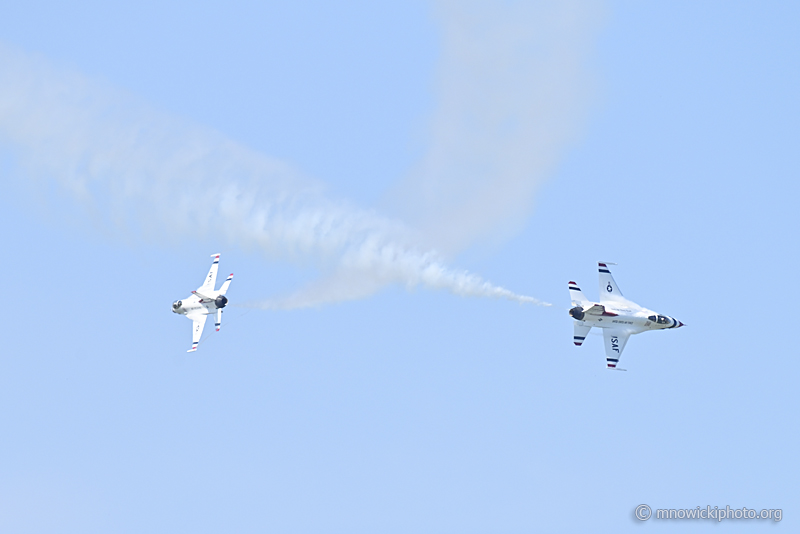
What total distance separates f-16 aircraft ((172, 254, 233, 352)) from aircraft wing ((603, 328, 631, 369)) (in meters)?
A: 17.4

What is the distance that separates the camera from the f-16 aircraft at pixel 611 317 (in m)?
49.1

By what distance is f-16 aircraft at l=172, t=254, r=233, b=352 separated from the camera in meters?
51.5

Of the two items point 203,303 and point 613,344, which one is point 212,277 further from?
point 613,344

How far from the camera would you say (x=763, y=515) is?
129 feet

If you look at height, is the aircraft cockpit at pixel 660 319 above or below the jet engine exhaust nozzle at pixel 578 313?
above

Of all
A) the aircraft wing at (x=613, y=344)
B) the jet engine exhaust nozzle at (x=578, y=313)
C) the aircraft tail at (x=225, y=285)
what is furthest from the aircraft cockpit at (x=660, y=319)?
the aircraft tail at (x=225, y=285)

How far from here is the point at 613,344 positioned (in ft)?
164

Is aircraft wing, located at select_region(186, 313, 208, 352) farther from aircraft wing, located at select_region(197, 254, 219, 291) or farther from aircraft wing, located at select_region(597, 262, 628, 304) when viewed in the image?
aircraft wing, located at select_region(597, 262, 628, 304)

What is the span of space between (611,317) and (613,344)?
4.28 ft

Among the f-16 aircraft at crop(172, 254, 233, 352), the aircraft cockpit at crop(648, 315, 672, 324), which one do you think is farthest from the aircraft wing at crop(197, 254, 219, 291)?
the aircraft cockpit at crop(648, 315, 672, 324)

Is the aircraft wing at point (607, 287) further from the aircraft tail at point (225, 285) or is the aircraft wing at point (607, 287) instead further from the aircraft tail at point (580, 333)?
the aircraft tail at point (225, 285)

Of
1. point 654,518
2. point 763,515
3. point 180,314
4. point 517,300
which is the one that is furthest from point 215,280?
point 763,515

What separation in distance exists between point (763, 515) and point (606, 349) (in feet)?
40.3

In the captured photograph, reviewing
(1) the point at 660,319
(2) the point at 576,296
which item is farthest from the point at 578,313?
(1) the point at 660,319
